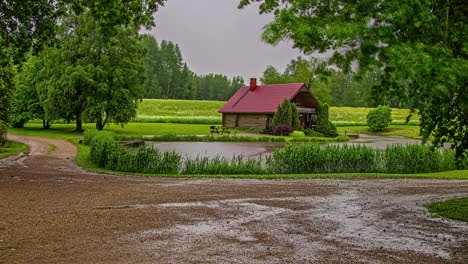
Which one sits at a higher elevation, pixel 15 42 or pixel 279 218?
pixel 15 42

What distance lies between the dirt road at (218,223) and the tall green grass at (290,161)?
9.52ft

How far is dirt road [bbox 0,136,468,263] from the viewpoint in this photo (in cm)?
570

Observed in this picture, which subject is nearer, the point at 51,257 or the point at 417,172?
the point at 51,257

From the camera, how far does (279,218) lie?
8.14 metres

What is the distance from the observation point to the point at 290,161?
645 inches

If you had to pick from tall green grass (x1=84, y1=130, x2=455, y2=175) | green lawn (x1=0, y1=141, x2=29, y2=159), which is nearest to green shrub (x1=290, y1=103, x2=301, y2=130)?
tall green grass (x1=84, y1=130, x2=455, y2=175)

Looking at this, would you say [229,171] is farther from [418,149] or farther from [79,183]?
[418,149]

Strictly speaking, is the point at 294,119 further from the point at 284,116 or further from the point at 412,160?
the point at 412,160

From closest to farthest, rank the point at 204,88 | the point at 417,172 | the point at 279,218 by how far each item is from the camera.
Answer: the point at 279,218
the point at 417,172
the point at 204,88

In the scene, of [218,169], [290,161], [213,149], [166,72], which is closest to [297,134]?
[213,149]

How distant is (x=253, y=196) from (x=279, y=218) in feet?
8.38

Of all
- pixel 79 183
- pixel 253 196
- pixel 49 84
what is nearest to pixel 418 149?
pixel 253 196

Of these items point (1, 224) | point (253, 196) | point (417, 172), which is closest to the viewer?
point (1, 224)

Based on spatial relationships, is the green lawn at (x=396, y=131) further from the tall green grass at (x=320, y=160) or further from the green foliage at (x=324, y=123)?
the tall green grass at (x=320, y=160)
